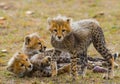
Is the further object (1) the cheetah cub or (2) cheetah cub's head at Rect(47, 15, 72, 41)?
(1) the cheetah cub

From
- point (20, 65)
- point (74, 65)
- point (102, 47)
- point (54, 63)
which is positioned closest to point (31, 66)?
point (20, 65)

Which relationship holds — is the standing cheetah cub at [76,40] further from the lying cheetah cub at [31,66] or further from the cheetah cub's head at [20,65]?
the cheetah cub's head at [20,65]

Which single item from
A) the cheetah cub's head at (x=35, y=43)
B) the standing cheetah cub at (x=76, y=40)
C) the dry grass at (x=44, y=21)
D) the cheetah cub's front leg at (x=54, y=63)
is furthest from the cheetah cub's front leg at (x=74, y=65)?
the cheetah cub's head at (x=35, y=43)

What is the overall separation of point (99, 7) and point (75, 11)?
2.25ft

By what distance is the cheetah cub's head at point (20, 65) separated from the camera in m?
7.09

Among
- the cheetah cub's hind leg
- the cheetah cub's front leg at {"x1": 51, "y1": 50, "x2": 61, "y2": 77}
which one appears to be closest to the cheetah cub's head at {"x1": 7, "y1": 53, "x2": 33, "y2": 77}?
the cheetah cub's front leg at {"x1": 51, "y1": 50, "x2": 61, "y2": 77}

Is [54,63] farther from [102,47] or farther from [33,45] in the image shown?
[102,47]

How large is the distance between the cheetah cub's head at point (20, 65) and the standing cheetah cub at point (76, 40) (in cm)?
35

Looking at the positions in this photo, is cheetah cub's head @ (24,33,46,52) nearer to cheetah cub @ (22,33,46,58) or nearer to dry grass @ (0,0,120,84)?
cheetah cub @ (22,33,46,58)

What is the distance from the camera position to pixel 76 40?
7.08 metres

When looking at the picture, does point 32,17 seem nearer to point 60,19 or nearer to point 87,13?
point 87,13

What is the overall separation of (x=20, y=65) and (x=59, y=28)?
850 millimetres

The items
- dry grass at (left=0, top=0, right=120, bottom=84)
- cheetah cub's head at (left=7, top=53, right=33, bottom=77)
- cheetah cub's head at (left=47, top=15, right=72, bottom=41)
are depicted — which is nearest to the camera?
cheetah cub's head at (left=47, top=15, right=72, bottom=41)

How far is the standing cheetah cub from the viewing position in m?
6.73
